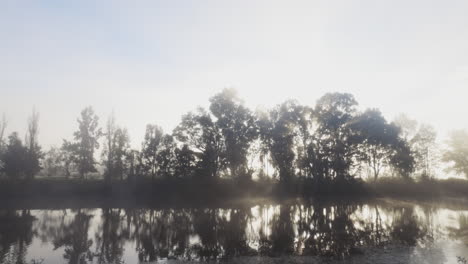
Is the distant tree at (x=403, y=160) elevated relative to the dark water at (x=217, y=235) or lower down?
elevated

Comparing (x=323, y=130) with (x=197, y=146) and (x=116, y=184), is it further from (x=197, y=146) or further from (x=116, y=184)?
(x=116, y=184)

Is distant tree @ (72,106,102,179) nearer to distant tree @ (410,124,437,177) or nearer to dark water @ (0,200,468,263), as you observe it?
dark water @ (0,200,468,263)

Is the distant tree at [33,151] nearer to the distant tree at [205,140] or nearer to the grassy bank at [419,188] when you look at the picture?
the distant tree at [205,140]

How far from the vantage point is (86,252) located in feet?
72.9

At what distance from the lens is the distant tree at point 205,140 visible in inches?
2862

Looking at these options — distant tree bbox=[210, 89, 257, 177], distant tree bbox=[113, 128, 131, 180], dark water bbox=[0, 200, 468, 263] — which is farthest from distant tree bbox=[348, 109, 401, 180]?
distant tree bbox=[113, 128, 131, 180]

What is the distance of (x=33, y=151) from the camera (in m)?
73.2

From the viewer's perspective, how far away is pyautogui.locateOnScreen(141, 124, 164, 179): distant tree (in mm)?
80475

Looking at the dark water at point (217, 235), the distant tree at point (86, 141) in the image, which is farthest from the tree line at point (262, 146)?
the dark water at point (217, 235)

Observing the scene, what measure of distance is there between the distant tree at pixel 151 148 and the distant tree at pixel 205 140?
8.87 metres

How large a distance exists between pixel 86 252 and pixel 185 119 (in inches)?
2241

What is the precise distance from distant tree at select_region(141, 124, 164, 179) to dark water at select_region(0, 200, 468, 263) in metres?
37.8

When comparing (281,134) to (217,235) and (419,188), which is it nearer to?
(419,188)

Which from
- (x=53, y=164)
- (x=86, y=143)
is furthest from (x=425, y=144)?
(x=53, y=164)
